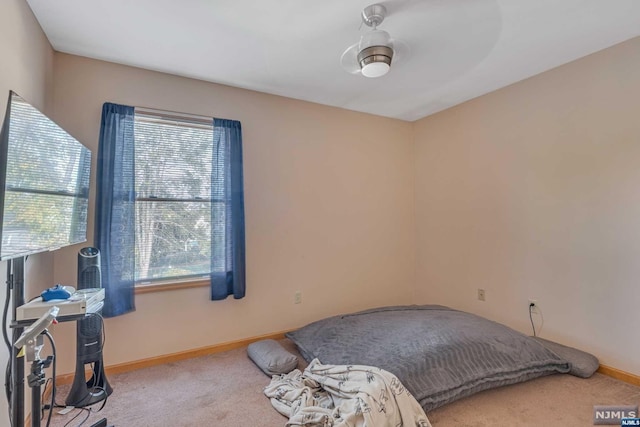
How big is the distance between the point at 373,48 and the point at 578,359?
8.89 feet

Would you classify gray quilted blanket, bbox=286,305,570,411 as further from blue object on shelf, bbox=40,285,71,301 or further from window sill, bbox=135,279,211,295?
blue object on shelf, bbox=40,285,71,301

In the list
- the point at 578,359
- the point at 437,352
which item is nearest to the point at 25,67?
the point at 437,352

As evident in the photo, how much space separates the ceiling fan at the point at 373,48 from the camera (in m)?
1.93

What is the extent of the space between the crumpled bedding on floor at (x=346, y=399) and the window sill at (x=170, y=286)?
1.08 metres

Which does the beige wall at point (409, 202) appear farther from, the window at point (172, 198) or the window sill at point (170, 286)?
the window at point (172, 198)

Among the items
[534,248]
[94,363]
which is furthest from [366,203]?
[94,363]

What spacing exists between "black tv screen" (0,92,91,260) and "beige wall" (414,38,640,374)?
342cm

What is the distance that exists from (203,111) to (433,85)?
2.14 metres

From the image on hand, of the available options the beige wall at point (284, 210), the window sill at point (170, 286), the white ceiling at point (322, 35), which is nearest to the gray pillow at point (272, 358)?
the beige wall at point (284, 210)

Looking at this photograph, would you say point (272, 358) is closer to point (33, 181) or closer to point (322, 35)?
point (33, 181)

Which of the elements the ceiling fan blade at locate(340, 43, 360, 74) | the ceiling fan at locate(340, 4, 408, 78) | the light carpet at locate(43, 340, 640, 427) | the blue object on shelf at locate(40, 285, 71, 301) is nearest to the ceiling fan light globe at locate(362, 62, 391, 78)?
the ceiling fan at locate(340, 4, 408, 78)

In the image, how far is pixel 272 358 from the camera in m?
2.48

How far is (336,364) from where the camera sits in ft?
7.37

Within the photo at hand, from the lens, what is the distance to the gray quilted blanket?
6.64 ft
